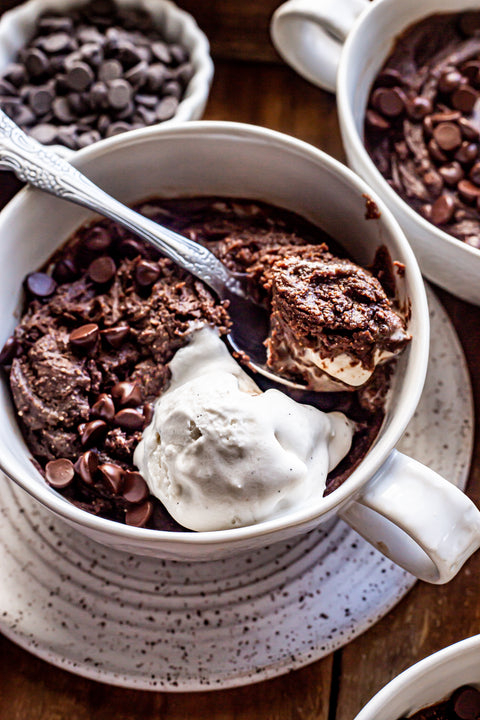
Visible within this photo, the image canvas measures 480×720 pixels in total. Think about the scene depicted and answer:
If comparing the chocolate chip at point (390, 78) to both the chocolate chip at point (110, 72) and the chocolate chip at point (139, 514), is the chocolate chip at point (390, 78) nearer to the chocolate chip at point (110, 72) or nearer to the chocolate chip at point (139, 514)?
the chocolate chip at point (110, 72)

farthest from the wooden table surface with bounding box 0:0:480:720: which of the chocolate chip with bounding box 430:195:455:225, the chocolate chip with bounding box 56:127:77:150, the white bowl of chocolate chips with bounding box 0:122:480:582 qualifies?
the chocolate chip with bounding box 56:127:77:150

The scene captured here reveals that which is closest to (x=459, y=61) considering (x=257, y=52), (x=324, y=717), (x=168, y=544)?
(x=257, y=52)

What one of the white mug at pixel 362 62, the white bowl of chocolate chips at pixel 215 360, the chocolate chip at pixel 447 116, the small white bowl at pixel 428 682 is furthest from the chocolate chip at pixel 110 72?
the small white bowl at pixel 428 682

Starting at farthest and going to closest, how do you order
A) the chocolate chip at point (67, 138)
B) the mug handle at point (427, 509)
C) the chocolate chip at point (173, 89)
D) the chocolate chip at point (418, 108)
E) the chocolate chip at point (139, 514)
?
the chocolate chip at point (173, 89) → the chocolate chip at point (67, 138) → the chocolate chip at point (418, 108) → the chocolate chip at point (139, 514) → the mug handle at point (427, 509)

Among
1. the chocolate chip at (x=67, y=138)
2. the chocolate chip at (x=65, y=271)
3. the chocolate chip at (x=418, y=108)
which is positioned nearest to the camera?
the chocolate chip at (x=65, y=271)

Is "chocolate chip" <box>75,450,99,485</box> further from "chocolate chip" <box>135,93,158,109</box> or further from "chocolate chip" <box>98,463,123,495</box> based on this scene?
"chocolate chip" <box>135,93,158,109</box>

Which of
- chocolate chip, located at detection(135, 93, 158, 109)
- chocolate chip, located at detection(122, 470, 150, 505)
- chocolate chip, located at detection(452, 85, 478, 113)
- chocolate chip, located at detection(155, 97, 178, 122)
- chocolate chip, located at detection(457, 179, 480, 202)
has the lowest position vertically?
chocolate chip, located at detection(122, 470, 150, 505)

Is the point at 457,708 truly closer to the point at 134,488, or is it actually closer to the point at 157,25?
the point at 134,488
